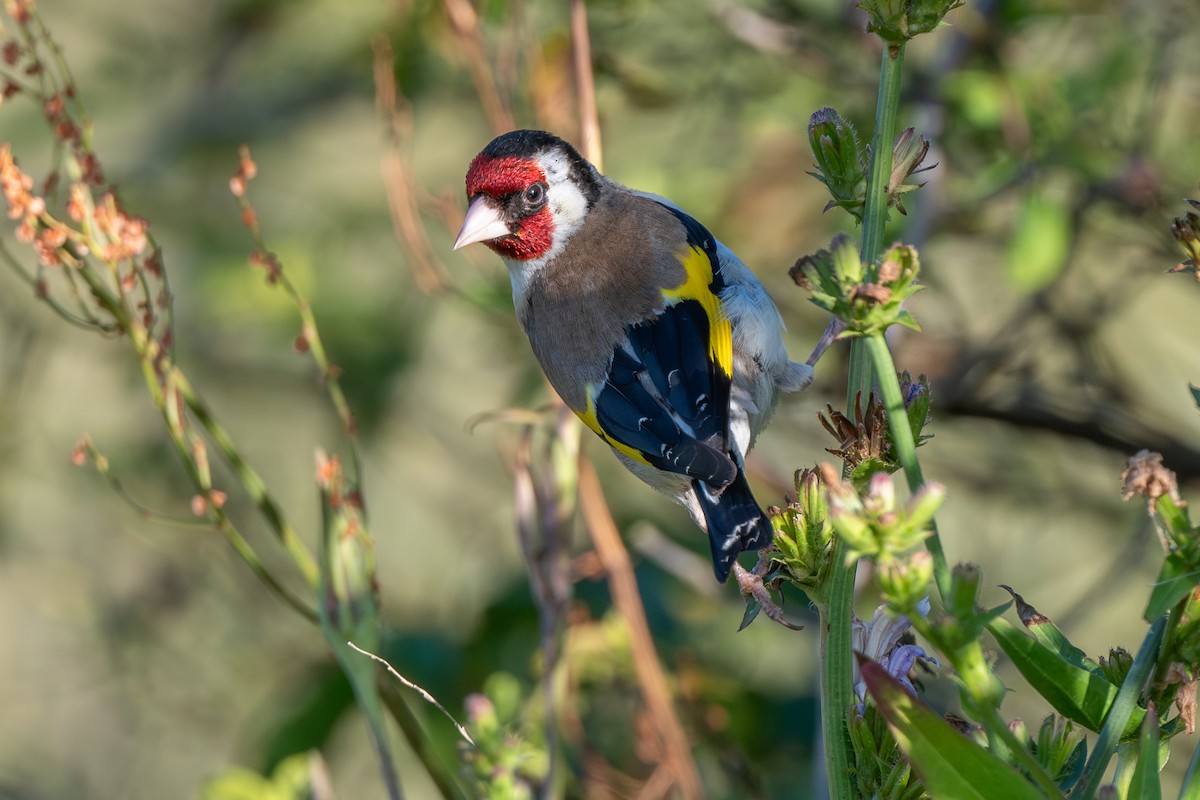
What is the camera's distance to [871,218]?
3.89 feet

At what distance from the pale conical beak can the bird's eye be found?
67 mm

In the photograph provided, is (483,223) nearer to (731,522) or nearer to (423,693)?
(731,522)

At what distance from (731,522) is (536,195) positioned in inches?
40.4

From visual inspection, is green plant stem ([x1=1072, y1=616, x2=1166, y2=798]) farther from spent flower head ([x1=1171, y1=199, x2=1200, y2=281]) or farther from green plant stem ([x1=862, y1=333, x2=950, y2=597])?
spent flower head ([x1=1171, y1=199, x2=1200, y2=281])

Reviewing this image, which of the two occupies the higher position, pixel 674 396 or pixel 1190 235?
pixel 1190 235

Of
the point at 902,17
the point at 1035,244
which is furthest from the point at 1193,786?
the point at 1035,244

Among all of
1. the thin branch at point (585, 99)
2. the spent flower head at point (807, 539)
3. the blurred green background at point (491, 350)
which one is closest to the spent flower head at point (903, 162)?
the spent flower head at point (807, 539)


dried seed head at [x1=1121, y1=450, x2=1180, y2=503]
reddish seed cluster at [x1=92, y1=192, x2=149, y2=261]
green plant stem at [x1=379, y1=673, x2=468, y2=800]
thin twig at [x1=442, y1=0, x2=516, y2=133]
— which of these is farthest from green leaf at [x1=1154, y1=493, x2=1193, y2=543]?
thin twig at [x1=442, y1=0, x2=516, y2=133]

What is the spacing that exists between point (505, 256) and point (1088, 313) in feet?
7.13

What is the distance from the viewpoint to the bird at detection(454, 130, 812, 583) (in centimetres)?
208

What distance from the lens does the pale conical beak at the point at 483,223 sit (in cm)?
264

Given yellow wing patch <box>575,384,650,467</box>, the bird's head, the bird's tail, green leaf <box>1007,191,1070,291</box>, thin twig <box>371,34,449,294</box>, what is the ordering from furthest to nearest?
green leaf <box>1007,191,1070,291</box> < the bird's head < thin twig <box>371,34,449,294</box> < yellow wing patch <box>575,384,650,467</box> < the bird's tail

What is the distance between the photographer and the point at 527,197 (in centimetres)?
269

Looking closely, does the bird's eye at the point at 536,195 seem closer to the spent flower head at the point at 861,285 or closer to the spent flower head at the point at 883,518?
the spent flower head at the point at 861,285
